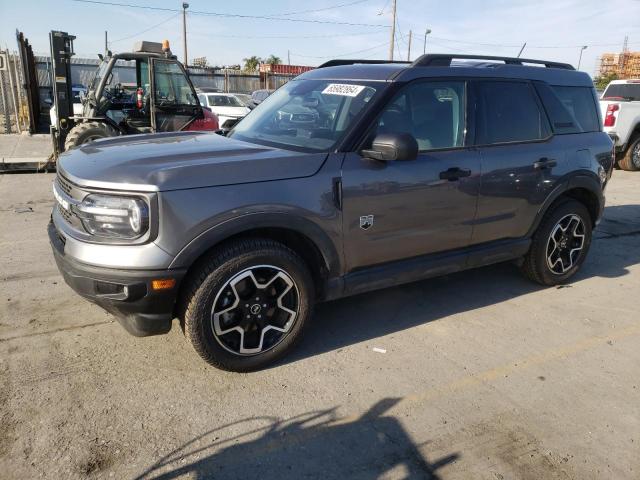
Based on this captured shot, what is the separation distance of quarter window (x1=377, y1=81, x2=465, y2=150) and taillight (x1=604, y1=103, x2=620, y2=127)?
32.2ft

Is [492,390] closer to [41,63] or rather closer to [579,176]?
[579,176]

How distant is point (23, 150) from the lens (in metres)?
12.1

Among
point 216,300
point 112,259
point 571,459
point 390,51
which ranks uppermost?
point 390,51

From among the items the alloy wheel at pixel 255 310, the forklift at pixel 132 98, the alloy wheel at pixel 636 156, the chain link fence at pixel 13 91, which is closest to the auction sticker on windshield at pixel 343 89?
the alloy wheel at pixel 255 310

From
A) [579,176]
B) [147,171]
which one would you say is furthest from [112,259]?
[579,176]

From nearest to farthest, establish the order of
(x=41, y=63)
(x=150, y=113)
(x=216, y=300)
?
(x=216, y=300), (x=150, y=113), (x=41, y=63)

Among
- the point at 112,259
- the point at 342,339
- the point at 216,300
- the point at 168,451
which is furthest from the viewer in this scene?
the point at 342,339

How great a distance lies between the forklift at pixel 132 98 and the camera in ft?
30.9

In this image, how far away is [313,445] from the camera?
266cm

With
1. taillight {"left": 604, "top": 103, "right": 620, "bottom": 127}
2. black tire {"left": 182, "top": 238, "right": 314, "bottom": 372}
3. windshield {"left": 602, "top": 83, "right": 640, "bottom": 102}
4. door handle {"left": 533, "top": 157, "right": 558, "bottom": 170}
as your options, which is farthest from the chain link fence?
→ windshield {"left": 602, "top": 83, "right": 640, "bottom": 102}

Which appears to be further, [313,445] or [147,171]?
[147,171]

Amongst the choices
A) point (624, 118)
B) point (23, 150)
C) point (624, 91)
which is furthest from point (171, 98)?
point (624, 91)

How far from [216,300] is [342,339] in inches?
44.1

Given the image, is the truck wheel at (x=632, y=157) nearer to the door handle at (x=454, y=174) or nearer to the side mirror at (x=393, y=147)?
the door handle at (x=454, y=174)
